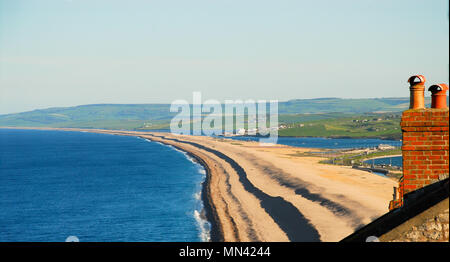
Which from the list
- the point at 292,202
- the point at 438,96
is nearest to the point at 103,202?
the point at 292,202

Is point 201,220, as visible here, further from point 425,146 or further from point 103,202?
point 425,146

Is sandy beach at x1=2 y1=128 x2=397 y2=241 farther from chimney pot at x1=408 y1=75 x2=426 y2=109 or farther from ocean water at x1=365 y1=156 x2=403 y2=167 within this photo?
chimney pot at x1=408 y1=75 x2=426 y2=109

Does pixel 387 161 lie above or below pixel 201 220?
above

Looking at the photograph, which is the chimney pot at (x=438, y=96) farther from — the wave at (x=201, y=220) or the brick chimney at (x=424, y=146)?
the wave at (x=201, y=220)

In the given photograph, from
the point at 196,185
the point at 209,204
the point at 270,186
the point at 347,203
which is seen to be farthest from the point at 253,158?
the point at 347,203

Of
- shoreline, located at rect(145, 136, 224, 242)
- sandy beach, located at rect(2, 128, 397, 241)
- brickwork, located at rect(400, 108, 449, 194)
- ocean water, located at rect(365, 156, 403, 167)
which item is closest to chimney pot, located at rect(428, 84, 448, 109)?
brickwork, located at rect(400, 108, 449, 194)

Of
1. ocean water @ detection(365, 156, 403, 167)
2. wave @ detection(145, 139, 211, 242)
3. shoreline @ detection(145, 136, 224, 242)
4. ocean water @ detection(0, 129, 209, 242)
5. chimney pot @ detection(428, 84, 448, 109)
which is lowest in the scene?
ocean water @ detection(0, 129, 209, 242)
